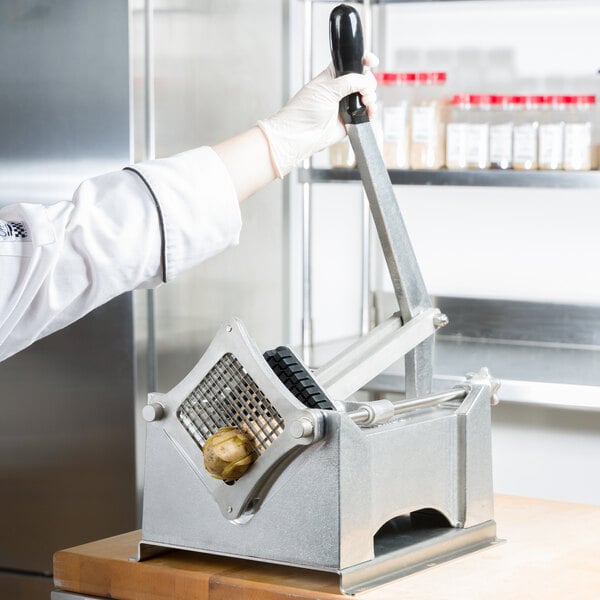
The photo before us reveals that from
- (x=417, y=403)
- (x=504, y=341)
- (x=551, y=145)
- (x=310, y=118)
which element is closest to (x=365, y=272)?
(x=504, y=341)

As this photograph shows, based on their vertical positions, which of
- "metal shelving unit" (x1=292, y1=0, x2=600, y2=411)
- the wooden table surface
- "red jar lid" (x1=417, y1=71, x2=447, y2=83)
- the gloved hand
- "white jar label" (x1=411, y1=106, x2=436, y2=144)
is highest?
"red jar lid" (x1=417, y1=71, x2=447, y2=83)

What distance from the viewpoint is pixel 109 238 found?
1152mm

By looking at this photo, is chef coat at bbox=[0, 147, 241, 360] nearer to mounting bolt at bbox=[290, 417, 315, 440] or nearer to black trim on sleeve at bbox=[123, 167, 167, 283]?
black trim on sleeve at bbox=[123, 167, 167, 283]

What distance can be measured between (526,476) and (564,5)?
1.12 meters

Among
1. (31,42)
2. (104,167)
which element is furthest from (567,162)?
(31,42)

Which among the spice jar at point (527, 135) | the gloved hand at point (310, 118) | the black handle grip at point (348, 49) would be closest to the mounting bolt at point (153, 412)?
the gloved hand at point (310, 118)

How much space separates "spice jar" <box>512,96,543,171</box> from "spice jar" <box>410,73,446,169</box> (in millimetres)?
174

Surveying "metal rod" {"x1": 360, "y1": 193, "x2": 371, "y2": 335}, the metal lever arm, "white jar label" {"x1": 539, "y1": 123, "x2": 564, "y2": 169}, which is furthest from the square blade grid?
"metal rod" {"x1": 360, "y1": 193, "x2": 371, "y2": 335}

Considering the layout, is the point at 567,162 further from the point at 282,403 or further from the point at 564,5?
the point at 282,403

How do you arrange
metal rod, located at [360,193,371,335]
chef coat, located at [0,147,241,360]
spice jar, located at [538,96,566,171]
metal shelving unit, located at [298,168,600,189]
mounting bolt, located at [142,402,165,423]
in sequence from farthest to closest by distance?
metal rod, located at [360,193,371,335]
spice jar, located at [538,96,566,171]
metal shelving unit, located at [298,168,600,189]
mounting bolt, located at [142,402,165,423]
chef coat, located at [0,147,241,360]

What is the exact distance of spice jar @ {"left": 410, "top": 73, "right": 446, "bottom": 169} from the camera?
2555 millimetres

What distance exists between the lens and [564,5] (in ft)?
8.83

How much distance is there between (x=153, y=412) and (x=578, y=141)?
146 centimetres

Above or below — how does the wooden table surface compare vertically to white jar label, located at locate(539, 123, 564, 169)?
below
